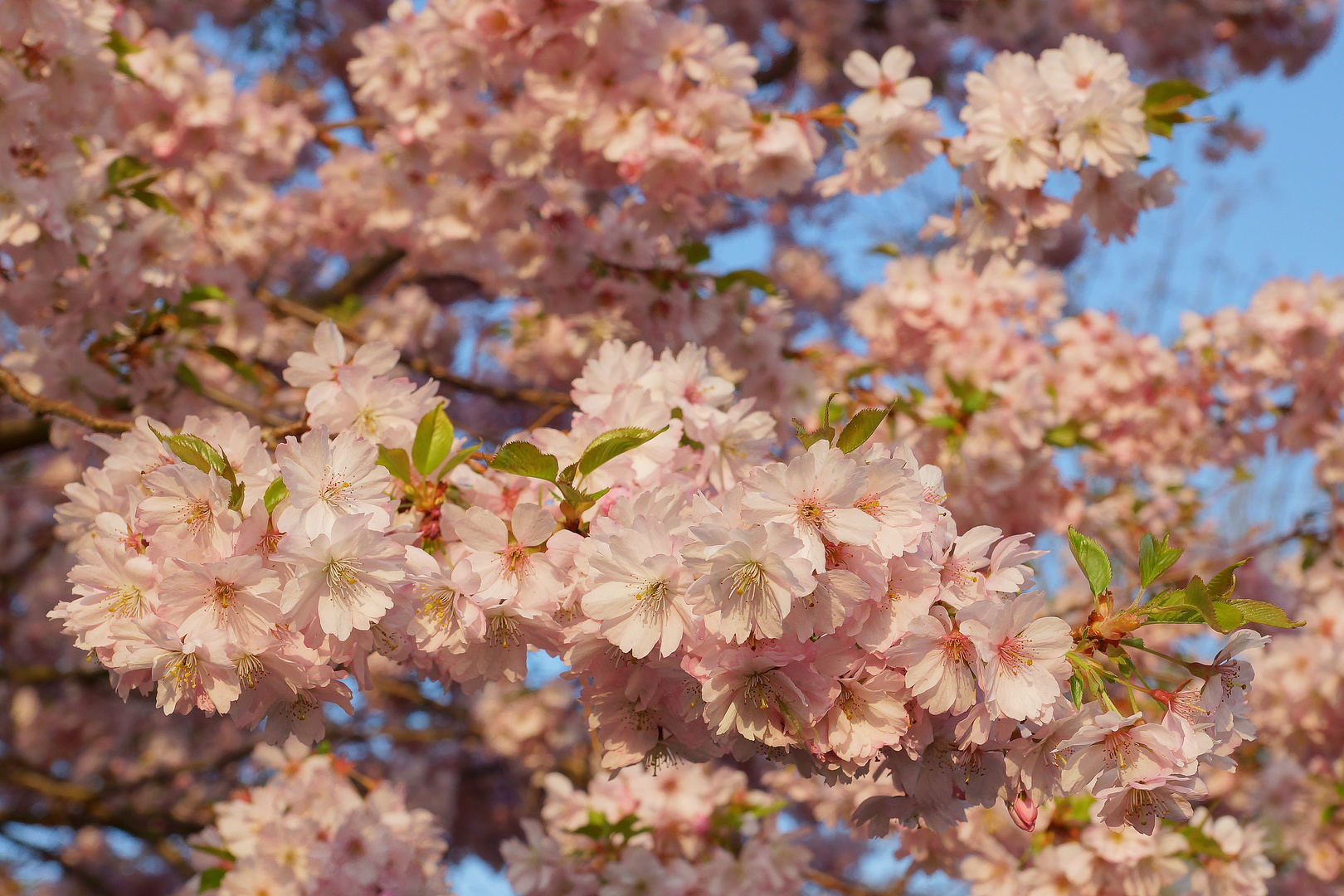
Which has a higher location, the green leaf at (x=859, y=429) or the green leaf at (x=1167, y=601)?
the green leaf at (x=859, y=429)

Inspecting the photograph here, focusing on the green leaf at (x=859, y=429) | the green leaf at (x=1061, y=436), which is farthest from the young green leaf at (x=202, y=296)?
the green leaf at (x=1061, y=436)

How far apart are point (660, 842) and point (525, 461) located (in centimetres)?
184

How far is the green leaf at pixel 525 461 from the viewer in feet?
5.06

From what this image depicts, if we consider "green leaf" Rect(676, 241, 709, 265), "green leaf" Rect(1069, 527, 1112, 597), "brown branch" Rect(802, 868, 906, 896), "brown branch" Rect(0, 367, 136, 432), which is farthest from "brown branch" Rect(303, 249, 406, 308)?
"green leaf" Rect(1069, 527, 1112, 597)

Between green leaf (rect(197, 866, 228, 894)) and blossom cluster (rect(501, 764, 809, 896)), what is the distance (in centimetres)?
76

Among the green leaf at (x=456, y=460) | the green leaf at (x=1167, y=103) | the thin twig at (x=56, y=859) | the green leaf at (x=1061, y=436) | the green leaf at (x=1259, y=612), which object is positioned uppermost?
the green leaf at (x=1167, y=103)

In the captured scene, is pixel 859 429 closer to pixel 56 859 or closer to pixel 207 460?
pixel 207 460

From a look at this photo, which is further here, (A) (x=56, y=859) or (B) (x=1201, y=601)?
(A) (x=56, y=859)

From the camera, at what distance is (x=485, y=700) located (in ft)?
21.4

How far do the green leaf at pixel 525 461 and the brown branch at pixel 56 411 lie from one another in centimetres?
81

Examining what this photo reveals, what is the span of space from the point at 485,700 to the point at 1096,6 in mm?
6704

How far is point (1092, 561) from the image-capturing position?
151cm

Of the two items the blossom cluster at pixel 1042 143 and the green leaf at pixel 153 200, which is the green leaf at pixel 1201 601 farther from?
the green leaf at pixel 153 200

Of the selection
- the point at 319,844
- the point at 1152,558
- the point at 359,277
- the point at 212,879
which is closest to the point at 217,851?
the point at 212,879
